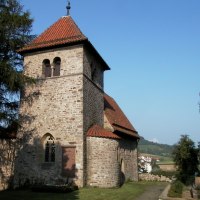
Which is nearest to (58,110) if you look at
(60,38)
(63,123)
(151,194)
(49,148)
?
(63,123)

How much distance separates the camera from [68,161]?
18859 mm

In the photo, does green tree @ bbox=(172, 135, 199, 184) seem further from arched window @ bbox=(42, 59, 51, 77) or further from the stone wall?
the stone wall

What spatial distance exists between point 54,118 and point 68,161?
312 centimetres

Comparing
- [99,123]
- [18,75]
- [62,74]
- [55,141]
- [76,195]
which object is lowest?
[76,195]

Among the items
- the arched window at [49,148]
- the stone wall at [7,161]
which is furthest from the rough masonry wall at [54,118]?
the stone wall at [7,161]

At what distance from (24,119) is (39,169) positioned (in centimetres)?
378

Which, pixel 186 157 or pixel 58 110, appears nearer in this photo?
pixel 58 110

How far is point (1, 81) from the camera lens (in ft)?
46.0

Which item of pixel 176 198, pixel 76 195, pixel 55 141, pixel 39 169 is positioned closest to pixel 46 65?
pixel 55 141

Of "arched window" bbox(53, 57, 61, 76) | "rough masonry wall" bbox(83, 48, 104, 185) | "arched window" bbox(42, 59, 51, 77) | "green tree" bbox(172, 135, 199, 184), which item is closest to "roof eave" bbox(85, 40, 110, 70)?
"rough masonry wall" bbox(83, 48, 104, 185)

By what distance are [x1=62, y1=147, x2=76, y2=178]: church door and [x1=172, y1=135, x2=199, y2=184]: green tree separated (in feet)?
37.5

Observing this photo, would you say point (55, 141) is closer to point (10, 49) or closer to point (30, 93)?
Result: point (30, 93)

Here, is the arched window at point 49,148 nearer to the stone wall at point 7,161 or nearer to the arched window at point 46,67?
the stone wall at point 7,161

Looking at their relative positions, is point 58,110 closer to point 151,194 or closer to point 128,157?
point 151,194
